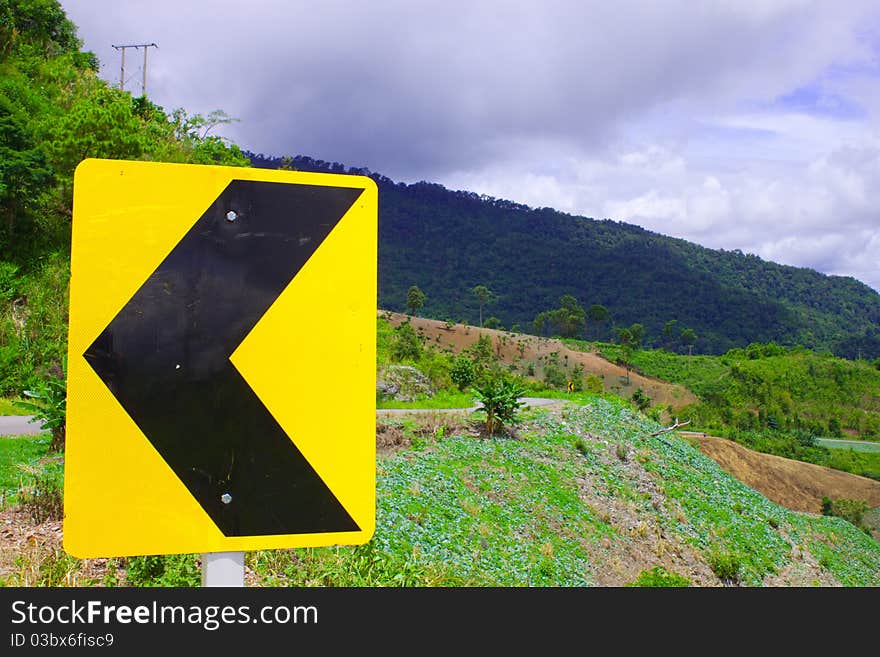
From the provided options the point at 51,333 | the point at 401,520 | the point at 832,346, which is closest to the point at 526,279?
the point at 832,346

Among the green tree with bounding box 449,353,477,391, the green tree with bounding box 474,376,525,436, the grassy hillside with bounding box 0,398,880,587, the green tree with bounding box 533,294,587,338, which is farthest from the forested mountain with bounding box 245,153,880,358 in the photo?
the green tree with bounding box 474,376,525,436

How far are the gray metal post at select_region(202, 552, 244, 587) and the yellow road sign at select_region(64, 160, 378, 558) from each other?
0.02 metres

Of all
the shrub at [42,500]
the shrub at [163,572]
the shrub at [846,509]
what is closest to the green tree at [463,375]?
the shrub at [846,509]

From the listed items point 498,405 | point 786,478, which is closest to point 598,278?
point 786,478

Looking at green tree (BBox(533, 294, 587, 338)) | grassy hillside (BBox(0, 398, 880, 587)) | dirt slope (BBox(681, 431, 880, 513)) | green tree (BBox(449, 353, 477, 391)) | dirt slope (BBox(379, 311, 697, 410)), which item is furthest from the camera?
green tree (BBox(533, 294, 587, 338))

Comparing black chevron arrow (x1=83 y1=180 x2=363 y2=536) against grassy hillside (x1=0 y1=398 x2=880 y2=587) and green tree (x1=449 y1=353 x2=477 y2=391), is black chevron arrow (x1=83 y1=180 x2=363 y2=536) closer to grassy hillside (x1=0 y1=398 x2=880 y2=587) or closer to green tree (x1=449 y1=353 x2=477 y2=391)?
grassy hillside (x1=0 y1=398 x2=880 y2=587)

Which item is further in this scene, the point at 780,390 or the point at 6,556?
the point at 780,390

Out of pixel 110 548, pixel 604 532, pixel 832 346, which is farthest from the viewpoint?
pixel 832 346

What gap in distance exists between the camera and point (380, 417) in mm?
12406

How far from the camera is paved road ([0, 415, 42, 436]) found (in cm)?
966

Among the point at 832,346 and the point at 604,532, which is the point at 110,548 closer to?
the point at 604,532

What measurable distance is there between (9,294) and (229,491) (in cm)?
1815

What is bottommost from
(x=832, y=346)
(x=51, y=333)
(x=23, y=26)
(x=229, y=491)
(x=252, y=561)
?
(x=252, y=561)

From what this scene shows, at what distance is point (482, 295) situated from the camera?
200 feet
